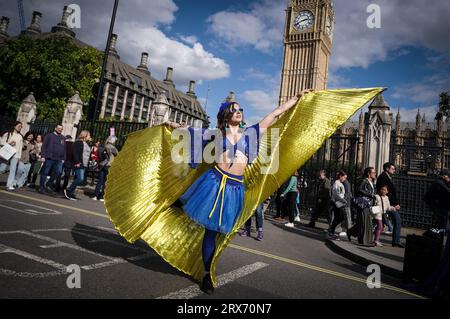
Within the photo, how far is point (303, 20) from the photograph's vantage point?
7250cm

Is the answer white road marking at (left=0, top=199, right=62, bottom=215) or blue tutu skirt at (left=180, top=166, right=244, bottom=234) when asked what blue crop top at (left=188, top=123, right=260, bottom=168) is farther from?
white road marking at (left=0, top=199, right=62, bottom=215)

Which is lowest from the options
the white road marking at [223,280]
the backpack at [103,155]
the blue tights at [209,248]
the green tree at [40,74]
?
the white road marking at [223,280]

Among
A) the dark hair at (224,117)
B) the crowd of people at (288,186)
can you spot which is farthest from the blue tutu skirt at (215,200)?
the crowd of people at (288,186)

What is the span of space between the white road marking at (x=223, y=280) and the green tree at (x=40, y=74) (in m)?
33.4

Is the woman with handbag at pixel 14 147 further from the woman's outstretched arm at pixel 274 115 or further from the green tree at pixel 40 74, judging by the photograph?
the green tree at pixel 40 74

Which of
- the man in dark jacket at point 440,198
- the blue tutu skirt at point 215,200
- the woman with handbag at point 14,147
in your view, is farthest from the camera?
the woman with handbag at point 14,147

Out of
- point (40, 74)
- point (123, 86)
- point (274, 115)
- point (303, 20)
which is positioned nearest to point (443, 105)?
point (274, 115)

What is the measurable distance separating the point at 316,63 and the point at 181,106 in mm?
41959

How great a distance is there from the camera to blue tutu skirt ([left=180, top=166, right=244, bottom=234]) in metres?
2.86

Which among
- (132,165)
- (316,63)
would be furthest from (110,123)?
(316,63)

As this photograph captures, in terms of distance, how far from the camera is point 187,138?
136 inches

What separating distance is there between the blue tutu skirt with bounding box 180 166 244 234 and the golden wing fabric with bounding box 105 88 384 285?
0.57 ft

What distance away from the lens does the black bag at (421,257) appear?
4047 mm

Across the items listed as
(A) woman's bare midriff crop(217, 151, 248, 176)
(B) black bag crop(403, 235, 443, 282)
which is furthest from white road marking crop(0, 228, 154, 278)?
(B) black bag crop(403, 235, 443, 282)
